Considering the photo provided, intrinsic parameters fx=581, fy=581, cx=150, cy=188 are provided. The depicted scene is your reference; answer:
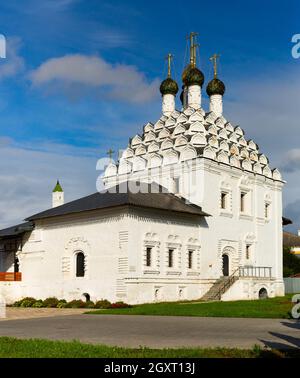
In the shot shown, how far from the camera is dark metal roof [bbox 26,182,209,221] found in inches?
1046

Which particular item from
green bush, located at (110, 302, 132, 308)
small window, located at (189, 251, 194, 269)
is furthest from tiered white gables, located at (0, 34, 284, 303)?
green bush, located at (110, 302, 132, 308)

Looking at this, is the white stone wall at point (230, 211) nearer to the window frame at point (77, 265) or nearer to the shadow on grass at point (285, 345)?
the window frame at point (77, 265)

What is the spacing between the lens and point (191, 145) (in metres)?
31.8

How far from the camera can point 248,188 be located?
3425 centimetres

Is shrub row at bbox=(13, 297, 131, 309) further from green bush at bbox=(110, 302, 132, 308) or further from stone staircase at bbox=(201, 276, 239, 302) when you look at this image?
stone staircase at bbox=(201, 276, 239, 302)

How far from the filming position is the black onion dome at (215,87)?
37.2 meters

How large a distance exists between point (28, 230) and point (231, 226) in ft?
36.9

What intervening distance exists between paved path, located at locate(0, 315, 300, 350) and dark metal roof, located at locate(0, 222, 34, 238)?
16327 millimetres

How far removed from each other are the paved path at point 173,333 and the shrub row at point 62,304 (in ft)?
30.0

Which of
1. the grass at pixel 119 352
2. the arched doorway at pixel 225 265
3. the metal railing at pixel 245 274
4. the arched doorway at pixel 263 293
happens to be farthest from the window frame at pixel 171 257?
the grass at pixel 119 352

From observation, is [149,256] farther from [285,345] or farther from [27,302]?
[285,345]

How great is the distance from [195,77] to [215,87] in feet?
6.25

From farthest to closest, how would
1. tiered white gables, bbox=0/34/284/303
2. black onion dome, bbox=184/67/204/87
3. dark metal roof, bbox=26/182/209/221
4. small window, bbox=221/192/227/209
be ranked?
black onion dome, bbox=184/67/204/87 < small window, bbox=221/192/227/209 < tiered white gables, bbox=0/34/284/303 < dark metal roof, bbox=26/182/209/221
